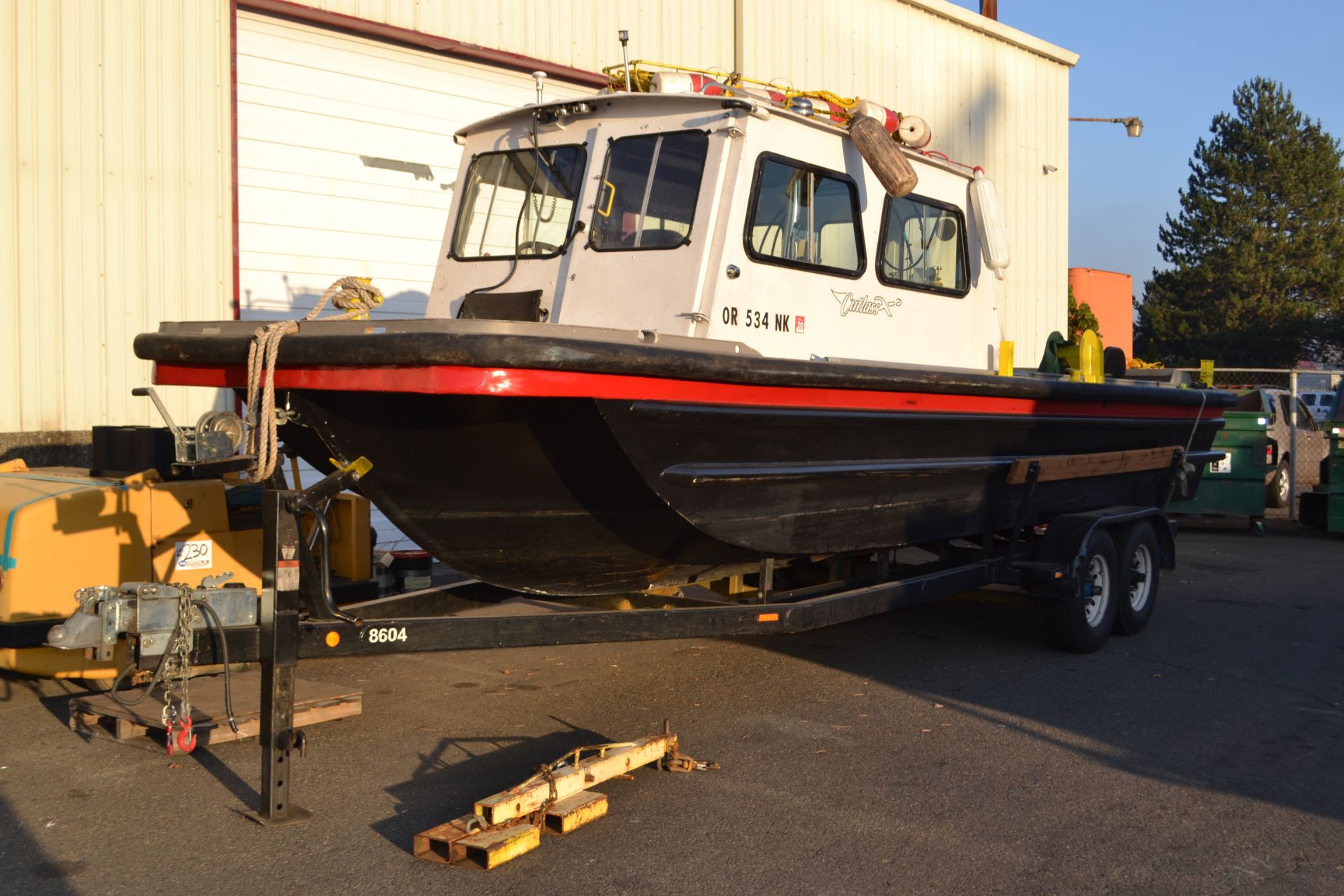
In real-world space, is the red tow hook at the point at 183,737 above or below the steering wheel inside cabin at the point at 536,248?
below

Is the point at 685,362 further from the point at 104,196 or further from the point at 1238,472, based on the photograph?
the point at 1238,472

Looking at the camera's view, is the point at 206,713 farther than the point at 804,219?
No

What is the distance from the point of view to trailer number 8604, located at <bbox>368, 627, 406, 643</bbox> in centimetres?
433

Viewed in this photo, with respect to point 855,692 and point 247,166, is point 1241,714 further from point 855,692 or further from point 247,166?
point 247,166

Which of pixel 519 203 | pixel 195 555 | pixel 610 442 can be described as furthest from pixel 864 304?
pixel 195 555

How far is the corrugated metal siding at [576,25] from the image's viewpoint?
9727 mm

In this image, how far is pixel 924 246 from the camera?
6578 millimetres

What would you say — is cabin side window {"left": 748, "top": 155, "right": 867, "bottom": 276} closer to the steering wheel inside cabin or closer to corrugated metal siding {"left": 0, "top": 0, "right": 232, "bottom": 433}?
the steering wheel inside cabin

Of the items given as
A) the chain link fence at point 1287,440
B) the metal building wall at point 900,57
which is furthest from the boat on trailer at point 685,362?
the chain link fence at point 1287,440

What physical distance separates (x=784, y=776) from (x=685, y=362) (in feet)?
5.39

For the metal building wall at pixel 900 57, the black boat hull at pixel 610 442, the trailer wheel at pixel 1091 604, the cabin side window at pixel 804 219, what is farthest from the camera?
the metal building wall at pixel 900 57

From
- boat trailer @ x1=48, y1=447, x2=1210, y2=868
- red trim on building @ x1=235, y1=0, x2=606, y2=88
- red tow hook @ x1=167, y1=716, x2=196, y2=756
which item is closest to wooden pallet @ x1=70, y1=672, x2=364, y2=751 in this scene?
red tow hook @ x1=167, y1=716, x2=196, y2=756

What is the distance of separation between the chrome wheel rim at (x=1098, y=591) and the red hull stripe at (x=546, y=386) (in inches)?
75.6

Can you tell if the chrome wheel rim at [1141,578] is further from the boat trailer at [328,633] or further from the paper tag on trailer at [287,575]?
the paper tag on trailer at [287,575]
